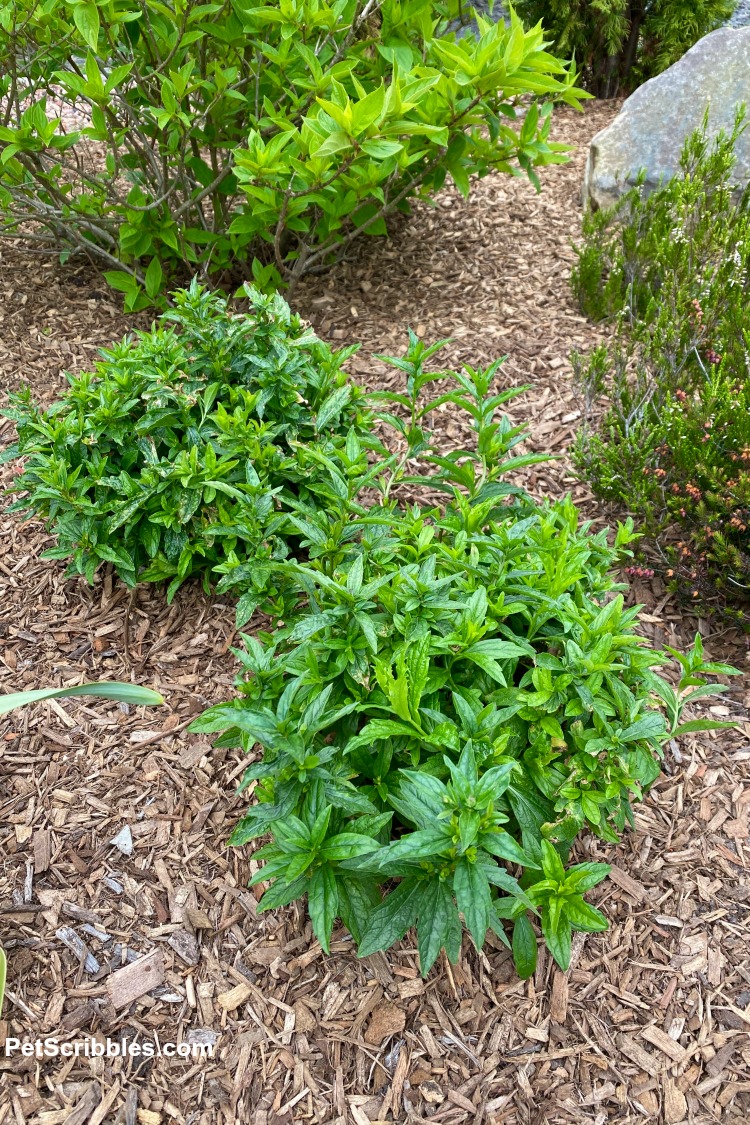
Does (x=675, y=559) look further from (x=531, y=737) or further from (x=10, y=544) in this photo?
(x=10, y=544)

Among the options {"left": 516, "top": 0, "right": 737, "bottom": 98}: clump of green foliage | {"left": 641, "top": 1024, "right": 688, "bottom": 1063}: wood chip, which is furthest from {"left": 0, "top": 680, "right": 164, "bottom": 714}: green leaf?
{"left": 516, "top": 0, "right": 737, "bottom": 98}: clump of green foliage

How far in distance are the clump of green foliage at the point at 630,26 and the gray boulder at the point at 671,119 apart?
1452 mm

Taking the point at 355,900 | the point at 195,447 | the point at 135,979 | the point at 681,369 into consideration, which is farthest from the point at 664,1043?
the point at 681,369

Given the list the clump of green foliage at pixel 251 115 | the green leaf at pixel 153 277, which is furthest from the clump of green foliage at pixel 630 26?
the green leaf at pixel 153 277

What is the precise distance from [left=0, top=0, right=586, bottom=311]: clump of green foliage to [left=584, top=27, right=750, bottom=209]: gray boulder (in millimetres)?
1186

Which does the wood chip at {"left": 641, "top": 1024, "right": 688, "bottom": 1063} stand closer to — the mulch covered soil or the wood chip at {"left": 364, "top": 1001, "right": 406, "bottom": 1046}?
the mulch covered soil

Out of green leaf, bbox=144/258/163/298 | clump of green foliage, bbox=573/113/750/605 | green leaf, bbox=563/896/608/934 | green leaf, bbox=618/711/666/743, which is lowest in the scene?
green leaf, bbox=563/896/608/934

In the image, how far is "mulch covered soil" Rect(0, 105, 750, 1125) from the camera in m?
→ 1.80

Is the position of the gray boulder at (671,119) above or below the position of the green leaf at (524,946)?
above

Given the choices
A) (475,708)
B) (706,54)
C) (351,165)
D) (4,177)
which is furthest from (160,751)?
(706,54)

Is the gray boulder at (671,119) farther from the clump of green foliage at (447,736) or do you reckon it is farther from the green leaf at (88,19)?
the clump of green foliage at (447,736)

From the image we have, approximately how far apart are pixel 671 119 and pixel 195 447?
13.0 feet

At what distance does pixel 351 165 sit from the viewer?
294 cm

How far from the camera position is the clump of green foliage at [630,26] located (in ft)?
19.6
